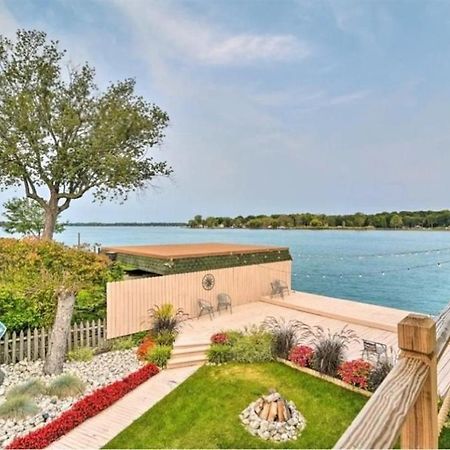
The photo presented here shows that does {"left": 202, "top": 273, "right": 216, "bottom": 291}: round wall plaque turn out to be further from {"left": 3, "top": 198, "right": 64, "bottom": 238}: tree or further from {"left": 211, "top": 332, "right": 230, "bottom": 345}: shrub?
{"left": 3, "top": 198, "right": 64, "bottom": 238}: tree

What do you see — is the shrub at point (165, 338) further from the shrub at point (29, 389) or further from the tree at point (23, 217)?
the tree at point (23, 217)

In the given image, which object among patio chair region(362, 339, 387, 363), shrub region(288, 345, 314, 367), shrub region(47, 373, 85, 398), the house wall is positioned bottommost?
shrub region(47, 373, 85, 398)

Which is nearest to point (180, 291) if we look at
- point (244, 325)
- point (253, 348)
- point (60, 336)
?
point (244, 325)

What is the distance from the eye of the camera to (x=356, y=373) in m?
7.59

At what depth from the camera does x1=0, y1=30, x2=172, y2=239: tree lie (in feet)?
54.0

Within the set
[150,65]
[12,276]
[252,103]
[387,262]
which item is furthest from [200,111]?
[387,262]

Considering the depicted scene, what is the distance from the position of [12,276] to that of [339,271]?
23073 mm

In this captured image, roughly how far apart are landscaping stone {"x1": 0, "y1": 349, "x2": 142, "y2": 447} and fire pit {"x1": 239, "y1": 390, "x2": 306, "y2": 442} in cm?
336

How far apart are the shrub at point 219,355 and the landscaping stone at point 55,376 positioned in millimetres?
1794

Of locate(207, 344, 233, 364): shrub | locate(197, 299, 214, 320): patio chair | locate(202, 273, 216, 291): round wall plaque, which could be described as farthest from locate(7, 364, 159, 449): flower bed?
locate(202, 273, 216, 291): round wall plaque

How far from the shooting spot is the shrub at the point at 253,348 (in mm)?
9000

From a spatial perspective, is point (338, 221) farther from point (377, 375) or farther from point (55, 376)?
point (55, 376)

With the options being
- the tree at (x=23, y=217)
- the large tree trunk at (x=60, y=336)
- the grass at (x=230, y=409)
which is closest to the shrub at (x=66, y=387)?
the large tree trunk at (x=60, y=336)

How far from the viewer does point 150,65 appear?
55.7ft
